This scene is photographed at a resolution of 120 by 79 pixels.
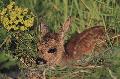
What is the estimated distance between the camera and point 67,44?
7.13m

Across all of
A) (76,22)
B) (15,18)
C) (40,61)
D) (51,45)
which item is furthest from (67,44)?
(15,18)

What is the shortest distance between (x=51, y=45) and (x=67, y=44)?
76cm

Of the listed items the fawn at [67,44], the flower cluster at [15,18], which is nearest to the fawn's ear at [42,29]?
the fawn at [67,44]

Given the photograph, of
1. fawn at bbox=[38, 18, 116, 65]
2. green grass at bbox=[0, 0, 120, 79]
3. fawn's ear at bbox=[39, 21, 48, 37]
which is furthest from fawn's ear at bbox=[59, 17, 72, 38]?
green grass at bbox=[0, 0, 120, 79]

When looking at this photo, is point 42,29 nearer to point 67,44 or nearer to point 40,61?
point 40,61

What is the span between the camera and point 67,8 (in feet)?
24.8

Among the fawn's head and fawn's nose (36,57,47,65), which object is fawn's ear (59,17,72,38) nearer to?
the fawn's head

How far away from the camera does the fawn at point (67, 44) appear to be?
20.9 feet

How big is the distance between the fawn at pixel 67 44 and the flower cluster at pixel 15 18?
0.23 meters

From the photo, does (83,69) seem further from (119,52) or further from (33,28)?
(33,28)

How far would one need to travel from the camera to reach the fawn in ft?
20.9

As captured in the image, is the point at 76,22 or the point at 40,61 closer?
the point at 40,61

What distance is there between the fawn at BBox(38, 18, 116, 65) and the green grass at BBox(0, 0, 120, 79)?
0.42 feet

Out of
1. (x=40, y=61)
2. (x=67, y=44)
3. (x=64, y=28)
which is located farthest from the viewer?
(x=67, y=44)
